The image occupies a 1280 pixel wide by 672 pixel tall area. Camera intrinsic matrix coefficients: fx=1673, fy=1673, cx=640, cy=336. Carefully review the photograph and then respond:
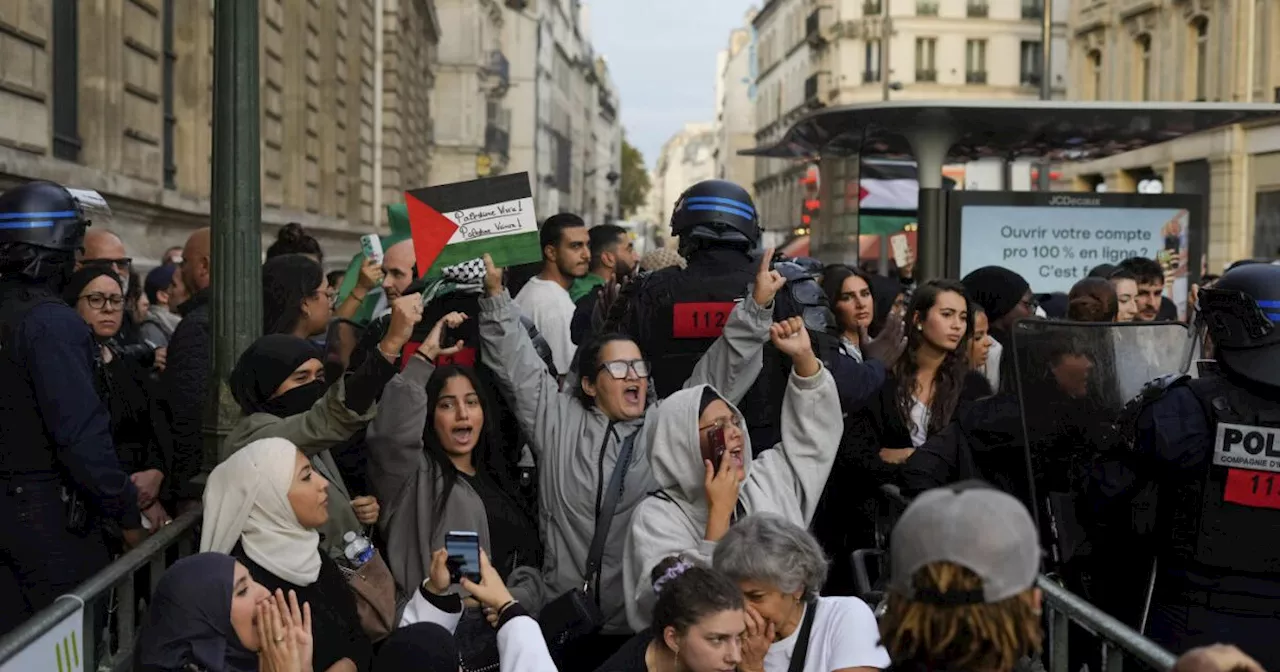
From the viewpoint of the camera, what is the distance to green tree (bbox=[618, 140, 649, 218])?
520 feet

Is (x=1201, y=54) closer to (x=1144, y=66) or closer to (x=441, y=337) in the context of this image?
(x=1144, y=66)

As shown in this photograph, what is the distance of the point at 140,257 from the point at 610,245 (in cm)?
496

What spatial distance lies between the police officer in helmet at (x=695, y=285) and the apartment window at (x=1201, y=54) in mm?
33729

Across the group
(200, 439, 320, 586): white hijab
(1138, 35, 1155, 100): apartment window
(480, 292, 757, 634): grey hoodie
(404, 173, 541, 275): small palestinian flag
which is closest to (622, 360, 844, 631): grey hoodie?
(480, 292, 757, 634): grey hoodie

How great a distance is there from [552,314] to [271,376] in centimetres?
282

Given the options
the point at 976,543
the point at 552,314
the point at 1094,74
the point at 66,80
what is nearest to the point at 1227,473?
the point at 976,543

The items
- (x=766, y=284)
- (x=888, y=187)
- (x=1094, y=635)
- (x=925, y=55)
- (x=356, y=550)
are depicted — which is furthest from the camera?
(x=925, y=55)

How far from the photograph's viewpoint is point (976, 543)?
2637 mm

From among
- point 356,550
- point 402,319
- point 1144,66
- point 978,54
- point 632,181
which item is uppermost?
point 632,181

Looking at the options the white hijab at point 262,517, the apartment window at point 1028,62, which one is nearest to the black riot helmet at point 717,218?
the white hijab at point 262,517

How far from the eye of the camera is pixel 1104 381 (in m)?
5.15

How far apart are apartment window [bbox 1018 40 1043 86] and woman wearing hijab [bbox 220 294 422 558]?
5762 centimetres

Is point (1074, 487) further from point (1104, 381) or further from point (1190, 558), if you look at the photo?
point (1190, 558)

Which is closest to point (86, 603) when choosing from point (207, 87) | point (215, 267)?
point (215, 267)
